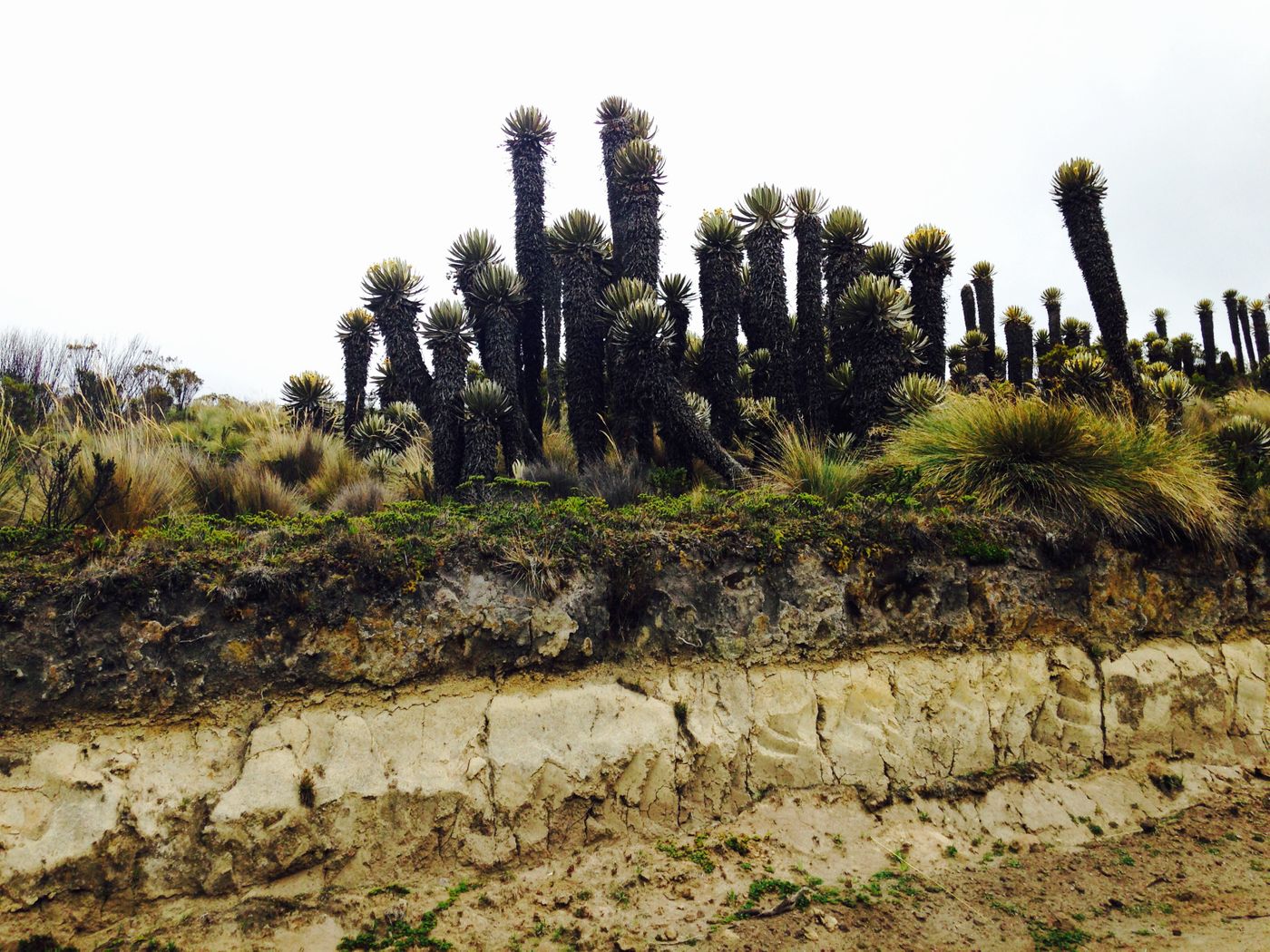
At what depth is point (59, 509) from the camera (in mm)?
7203

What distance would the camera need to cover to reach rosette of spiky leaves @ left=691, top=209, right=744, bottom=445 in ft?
37.7

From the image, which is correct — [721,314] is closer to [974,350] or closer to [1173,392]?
[1173,392]

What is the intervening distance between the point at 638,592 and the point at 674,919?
2406 millimetres

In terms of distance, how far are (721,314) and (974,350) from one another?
1130 cm

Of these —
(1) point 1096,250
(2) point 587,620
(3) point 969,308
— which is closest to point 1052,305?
(3) point 969,308

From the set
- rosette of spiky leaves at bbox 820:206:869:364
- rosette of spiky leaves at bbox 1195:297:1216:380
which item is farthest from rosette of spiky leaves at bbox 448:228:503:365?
rosette of spiky leaves at bbox 1195:297:1216:380

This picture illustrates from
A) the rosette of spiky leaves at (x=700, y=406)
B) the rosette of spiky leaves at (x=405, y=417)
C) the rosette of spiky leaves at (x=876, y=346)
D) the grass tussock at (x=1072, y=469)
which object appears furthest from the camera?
the rosette of spiky leaves at (x=405, y=417)

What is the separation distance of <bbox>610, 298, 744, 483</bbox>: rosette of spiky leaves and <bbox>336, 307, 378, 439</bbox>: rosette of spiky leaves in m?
6.39

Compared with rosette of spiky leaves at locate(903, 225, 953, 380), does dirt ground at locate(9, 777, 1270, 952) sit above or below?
below

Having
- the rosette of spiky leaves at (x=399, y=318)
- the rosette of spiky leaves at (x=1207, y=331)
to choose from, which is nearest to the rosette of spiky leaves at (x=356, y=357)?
the rosette of spiky leaves at (x=399, y=318)

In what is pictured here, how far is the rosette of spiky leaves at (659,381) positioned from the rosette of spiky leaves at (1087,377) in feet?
16.6

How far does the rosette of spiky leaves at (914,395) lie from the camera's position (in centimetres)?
1055

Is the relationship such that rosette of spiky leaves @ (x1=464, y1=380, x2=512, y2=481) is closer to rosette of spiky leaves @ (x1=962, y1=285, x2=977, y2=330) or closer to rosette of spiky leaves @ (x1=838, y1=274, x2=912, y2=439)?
rosette of spiky leaves @ (x1=838, y1=274, x2=912, y2=439)

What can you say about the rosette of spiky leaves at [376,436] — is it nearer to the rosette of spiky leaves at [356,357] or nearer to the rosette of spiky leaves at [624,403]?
the rosette of spiky leaves at [356,357]
